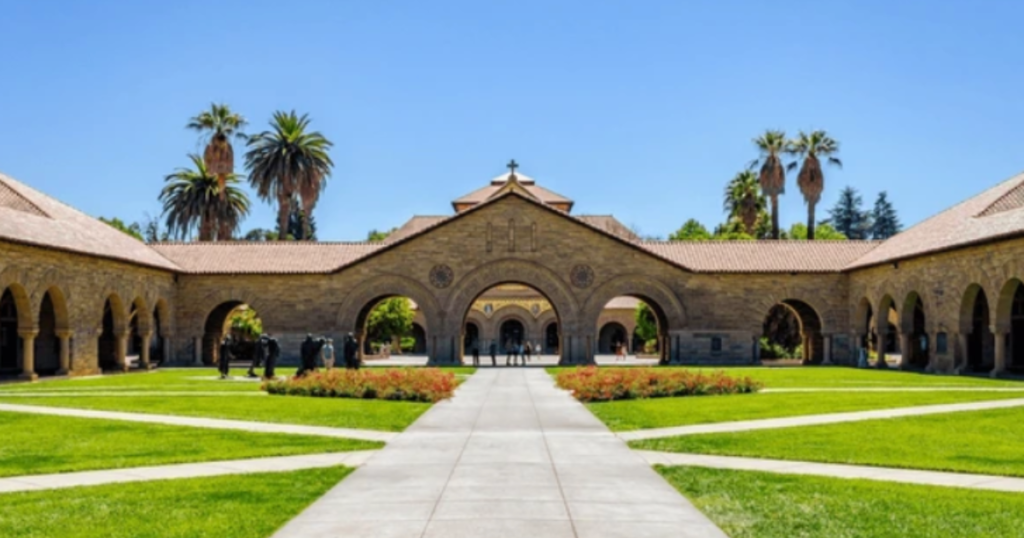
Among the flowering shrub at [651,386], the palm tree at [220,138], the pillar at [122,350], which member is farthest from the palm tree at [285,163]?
the flowering shrub at [651,386]

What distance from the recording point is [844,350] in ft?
157

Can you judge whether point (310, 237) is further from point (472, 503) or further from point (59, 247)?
point (472, 503)

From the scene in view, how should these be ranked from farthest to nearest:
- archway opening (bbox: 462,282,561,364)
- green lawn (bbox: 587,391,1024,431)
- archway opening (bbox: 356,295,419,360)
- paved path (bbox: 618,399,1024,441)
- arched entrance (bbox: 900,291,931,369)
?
archway opening (bbox: 462,282,561,364) < archway opening (bbox: 356,295,419,360) < arched entrance (bbox: 900,291,931,369) < green lawn (bbox: 587,391,1024,431) < paved path (bbox: 618,399,1024,441)

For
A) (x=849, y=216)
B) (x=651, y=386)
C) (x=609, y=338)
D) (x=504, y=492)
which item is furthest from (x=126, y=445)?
(x=849, y=216)

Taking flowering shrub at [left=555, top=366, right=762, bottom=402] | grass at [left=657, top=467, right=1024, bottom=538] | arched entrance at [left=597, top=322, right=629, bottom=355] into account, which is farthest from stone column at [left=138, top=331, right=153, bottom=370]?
arched entrance at [left=597, top=322, right=629, bottom=355]

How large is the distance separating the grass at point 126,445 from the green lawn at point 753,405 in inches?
232

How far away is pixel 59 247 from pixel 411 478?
87.9 feet

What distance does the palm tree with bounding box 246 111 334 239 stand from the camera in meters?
73.1

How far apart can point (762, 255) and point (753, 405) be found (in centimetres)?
2876

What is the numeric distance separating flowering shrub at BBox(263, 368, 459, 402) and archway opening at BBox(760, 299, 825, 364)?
27537 mm

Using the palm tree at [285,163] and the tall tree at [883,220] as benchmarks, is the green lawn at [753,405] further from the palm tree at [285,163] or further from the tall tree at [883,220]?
the tall tree at [883,220]

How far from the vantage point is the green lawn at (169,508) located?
8.81 meters

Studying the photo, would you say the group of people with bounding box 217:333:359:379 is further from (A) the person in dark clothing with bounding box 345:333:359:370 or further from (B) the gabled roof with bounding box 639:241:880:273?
(B) the gabled roof with bounding box 639:241:880:273

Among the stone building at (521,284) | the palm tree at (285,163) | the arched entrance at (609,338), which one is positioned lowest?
the arched entrance at (609,338)
